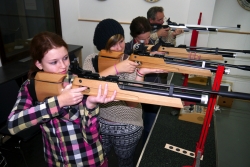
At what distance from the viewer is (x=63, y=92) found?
3.22ft

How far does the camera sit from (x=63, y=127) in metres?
1.08

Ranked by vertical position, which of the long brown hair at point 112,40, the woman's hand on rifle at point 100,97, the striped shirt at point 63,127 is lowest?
the striped shirt at point 63,127

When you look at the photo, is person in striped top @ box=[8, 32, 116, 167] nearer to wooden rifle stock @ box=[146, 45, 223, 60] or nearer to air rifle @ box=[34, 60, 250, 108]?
air rifle @ box=[34, 60, 250, 108]

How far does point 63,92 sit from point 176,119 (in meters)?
1.50

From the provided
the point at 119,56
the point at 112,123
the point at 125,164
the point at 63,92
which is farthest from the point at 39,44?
the point at 125,164

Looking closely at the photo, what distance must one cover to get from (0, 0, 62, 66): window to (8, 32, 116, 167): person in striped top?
220cm

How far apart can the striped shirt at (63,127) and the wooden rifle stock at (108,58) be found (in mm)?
443

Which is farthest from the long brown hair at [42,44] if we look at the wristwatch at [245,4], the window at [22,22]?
the wristwatch at [245,4]

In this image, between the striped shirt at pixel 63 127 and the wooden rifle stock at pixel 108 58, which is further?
the wooden rifle stock at pixel 108 58

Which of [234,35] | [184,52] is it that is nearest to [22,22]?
[184,52]

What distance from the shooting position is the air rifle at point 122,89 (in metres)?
0.91

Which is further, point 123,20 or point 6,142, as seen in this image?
point 123,20

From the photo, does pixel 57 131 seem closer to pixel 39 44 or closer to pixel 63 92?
pixel 63 92

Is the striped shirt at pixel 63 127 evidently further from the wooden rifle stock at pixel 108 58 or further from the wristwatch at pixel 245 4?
the wristwatch at pixel 245 4
